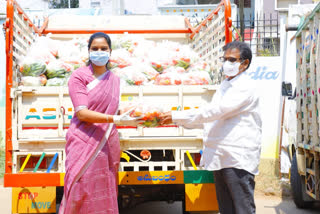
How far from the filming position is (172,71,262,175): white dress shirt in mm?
3105

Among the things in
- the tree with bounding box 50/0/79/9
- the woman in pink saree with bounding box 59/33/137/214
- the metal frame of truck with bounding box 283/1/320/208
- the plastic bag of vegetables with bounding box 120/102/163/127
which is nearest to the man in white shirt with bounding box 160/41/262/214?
the plastic bag of vegetables with bounding box 120/102/163/127

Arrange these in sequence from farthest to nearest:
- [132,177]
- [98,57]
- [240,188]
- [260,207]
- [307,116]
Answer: [260,207] < [307,116] < [132,177] < [98,57] < [240,188]

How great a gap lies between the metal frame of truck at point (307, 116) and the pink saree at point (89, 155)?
8.23 ft

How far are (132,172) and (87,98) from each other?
1146 mm

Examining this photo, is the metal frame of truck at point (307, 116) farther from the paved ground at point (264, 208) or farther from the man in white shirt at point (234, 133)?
the man in white shirt at point (234, 133)

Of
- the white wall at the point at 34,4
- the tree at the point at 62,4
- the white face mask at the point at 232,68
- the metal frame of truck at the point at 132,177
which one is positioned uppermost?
the tree at the point at 62,4

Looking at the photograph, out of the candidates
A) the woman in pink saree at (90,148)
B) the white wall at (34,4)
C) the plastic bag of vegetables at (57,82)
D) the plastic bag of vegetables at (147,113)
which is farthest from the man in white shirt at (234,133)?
the white wall at (34,4)

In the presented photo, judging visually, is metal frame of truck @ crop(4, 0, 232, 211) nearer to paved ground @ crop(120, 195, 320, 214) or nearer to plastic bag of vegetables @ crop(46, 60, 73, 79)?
plastic bag of vegetables @ crop(46, 60, 73, 79)

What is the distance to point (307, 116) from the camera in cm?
549

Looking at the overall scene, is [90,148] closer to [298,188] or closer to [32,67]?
[32,67]

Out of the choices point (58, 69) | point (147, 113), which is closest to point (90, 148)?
point (147, 113)

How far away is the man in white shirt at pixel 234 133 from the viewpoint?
10.2 feet

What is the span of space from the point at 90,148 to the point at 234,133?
1.01 m

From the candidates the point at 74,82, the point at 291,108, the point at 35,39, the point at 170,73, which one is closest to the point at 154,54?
the point at 170,73
